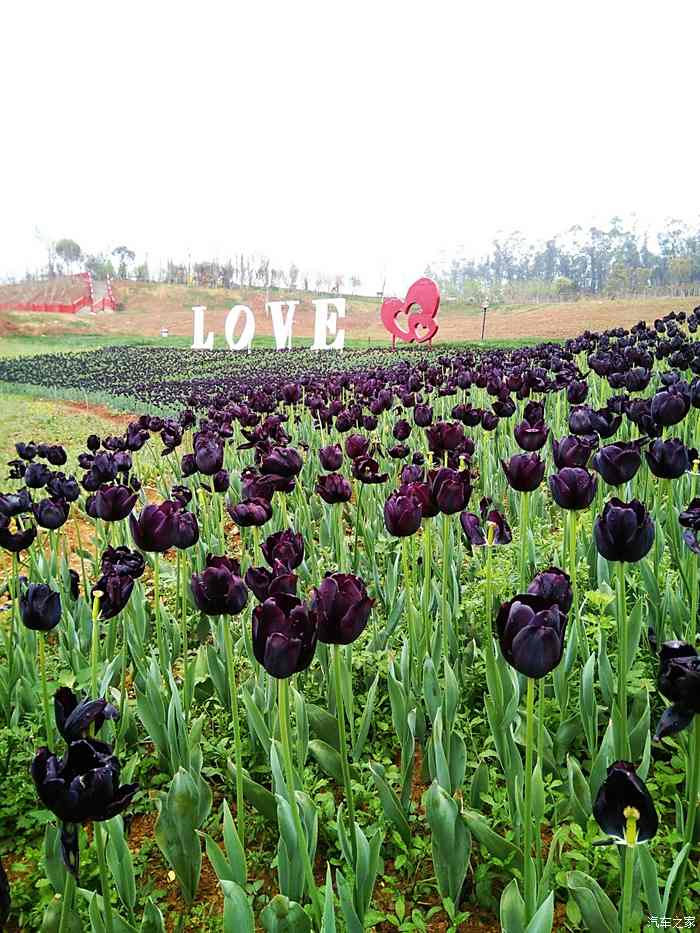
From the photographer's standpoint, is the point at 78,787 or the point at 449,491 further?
the point at 449,491

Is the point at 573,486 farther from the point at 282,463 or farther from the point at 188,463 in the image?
the point at 188,463

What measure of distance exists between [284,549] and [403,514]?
36 cm

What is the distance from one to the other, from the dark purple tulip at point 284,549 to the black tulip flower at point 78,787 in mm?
821

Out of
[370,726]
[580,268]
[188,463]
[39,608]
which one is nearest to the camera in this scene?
[39,608]

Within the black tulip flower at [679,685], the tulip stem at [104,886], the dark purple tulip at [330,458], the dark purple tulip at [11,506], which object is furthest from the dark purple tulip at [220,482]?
the black tulip flower at [679,685]

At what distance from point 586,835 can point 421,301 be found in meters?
24.8

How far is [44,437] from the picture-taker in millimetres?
11133

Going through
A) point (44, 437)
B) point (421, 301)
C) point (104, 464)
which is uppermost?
point (421, 301)

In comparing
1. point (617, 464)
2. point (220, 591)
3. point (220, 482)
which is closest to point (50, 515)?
point (220, 482)

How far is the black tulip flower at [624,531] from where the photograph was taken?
152 cm

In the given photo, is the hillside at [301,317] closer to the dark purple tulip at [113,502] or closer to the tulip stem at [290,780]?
the dark purple tulip at [113,502]

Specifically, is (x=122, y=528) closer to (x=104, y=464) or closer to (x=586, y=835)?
(x=104, y=464)

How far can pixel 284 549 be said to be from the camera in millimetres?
1891

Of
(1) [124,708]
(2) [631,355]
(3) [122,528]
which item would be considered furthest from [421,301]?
(1) [124,708]
